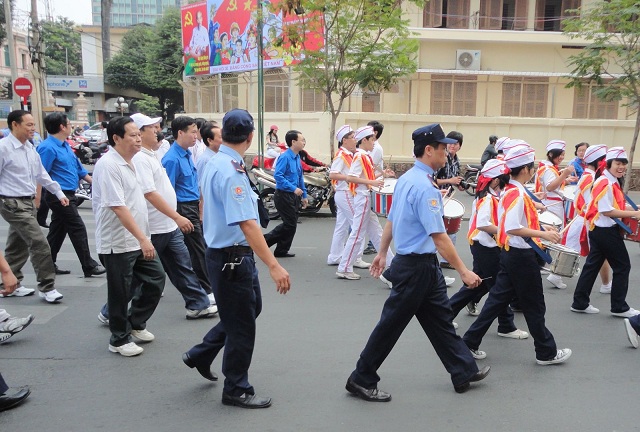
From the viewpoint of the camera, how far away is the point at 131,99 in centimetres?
5709

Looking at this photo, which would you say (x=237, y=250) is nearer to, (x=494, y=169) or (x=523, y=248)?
(x=523, y=248)

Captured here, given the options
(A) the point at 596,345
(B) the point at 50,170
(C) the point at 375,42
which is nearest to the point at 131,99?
(C) the point at 375,42

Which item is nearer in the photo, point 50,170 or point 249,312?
point 249,312

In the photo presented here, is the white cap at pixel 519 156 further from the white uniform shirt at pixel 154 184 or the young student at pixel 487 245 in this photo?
the white uniform shirt at pixel 154 184

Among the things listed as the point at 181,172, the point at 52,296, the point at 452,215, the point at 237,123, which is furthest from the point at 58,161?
the point at 452,215

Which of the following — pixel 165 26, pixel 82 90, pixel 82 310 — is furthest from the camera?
pixel 82 90

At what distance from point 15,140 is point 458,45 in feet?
65.6

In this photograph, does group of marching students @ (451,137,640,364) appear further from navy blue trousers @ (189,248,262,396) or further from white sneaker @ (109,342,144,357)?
white sneaker @ (109,342,144,357)

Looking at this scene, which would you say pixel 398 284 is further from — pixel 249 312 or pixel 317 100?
pixel 317 100

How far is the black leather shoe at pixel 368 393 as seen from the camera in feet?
13.3

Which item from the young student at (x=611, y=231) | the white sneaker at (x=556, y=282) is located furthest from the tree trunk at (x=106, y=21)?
the young student at (x=611, y=231)

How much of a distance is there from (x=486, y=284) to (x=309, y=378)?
1.87 meters

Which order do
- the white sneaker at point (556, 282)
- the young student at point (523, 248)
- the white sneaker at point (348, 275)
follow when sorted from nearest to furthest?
the young student at point (523, 248) < the white sneaker at point (556, 282) < the white sneaker at point (348, 275)

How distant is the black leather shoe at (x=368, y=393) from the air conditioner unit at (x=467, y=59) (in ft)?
69.3
